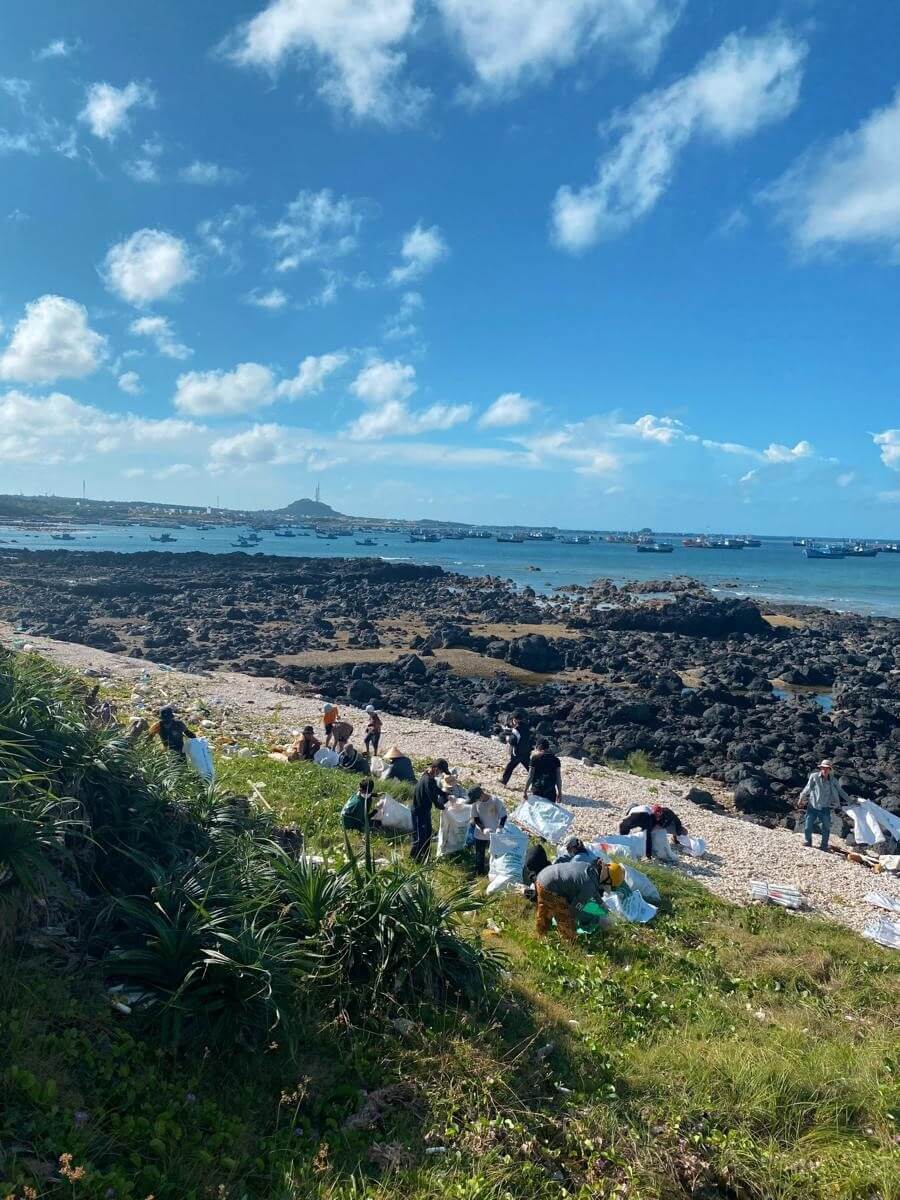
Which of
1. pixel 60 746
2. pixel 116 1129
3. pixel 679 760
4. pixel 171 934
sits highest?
pixel 60 746

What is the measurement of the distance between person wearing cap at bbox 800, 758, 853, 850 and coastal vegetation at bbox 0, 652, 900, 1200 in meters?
5.95

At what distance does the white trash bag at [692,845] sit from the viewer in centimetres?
1134

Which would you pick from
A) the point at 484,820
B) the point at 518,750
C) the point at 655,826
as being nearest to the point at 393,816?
the point at 484,820

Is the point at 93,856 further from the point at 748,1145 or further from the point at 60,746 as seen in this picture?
the point at 748,1145

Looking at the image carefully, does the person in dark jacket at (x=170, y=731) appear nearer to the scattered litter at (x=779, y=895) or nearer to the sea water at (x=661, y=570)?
the scattered litter at (x=779, y=895)

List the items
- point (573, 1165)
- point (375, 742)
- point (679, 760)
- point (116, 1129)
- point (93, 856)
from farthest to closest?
point (679, 760)
point (375, 742)
point (93, 856)
point (573, 1165)
point (116, 1129)

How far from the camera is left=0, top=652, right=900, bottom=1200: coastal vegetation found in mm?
3789

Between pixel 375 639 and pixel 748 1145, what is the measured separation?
3450 cm

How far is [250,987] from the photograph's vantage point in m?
4.59

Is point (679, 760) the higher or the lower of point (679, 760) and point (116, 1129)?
the lower

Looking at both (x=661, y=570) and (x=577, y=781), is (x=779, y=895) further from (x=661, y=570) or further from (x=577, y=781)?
(x=661, y=570)

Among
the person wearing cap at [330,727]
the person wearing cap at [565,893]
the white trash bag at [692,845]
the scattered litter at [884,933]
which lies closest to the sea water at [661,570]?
the person wearing cap at [330,727]

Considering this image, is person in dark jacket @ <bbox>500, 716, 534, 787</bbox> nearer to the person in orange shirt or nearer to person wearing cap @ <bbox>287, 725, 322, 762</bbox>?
the person in orange shirt

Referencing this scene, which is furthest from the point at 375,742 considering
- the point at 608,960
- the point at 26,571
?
the point at 26,571
